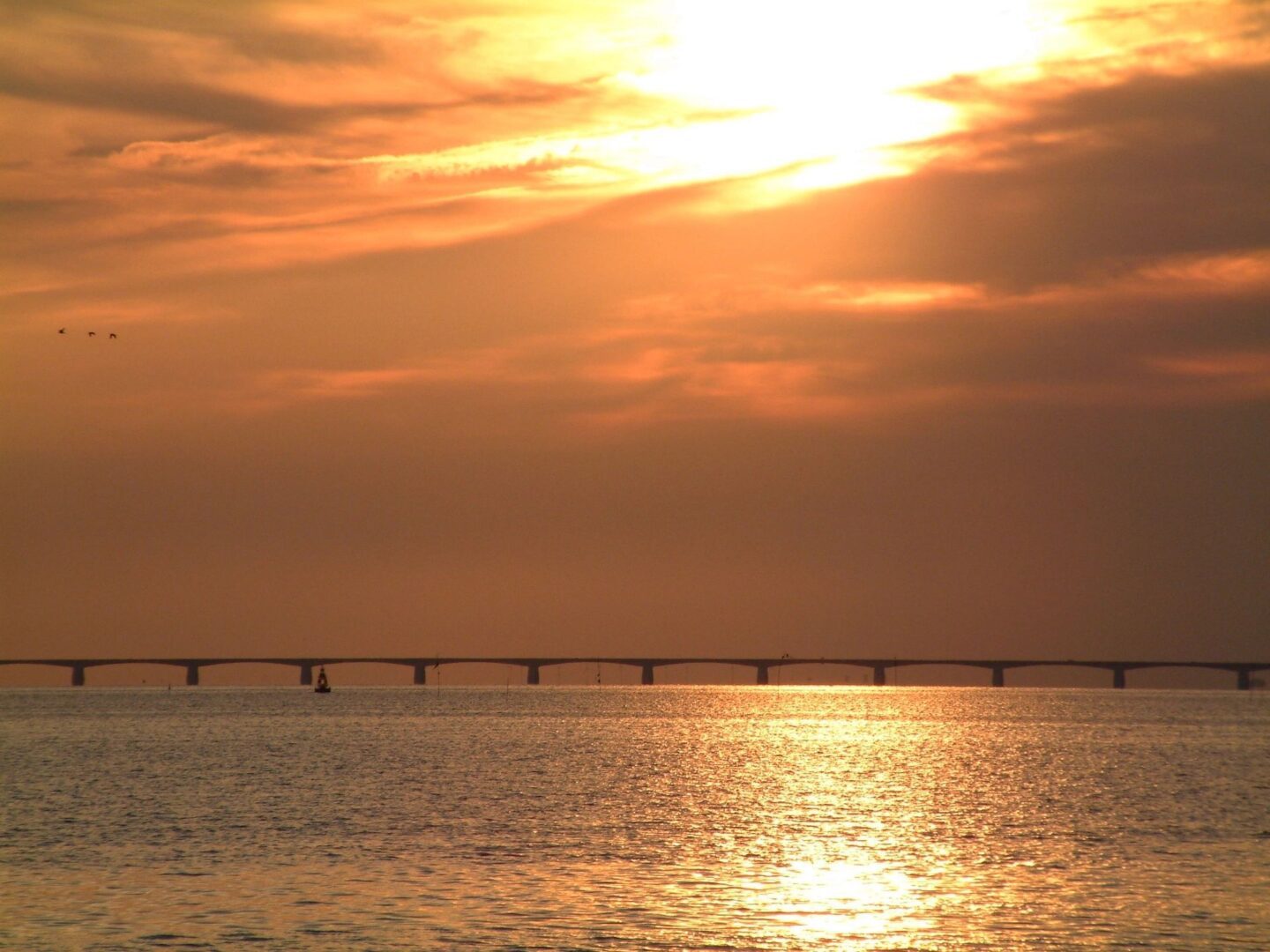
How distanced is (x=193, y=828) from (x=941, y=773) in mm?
61039

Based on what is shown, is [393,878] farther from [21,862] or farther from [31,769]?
[31,769]

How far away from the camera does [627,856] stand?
6106 cm

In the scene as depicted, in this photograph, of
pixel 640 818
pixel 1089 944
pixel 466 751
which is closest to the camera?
pixel 1089 944

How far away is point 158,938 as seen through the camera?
4228 cm

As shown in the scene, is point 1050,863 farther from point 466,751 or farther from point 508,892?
point 466,751

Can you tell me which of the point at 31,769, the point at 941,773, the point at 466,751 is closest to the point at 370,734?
the point at 466,751

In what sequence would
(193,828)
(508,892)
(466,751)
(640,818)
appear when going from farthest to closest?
(466,751) < (640,818) < (193,828) < (508,892)

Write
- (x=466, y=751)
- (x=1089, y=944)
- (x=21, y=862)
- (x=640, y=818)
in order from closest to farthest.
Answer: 1. (x=1089, y=944)
2. (x=21, y=862)
3. (x=640, y=818)
4. (x=466, y=751)

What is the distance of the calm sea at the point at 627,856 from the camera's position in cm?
4381

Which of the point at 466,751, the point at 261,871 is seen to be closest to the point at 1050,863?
the point at 261,871

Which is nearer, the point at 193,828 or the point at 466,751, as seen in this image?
the point at 193,828

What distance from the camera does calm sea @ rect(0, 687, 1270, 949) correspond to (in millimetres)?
43812

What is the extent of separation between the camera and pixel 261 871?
183ft

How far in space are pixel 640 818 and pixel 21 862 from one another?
28726mm
